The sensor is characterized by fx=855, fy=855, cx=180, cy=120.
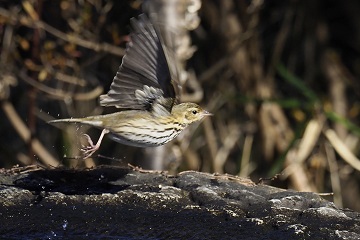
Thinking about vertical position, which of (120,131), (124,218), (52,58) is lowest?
(124,218)

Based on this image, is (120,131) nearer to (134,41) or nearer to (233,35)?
(134,41)

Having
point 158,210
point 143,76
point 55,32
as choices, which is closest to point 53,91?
point 55,32

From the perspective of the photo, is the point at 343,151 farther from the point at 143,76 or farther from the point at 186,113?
the point at 143,76

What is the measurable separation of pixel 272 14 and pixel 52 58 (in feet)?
9.94

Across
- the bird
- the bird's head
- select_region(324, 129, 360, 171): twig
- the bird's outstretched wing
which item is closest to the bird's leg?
the bird

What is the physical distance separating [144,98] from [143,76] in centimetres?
20

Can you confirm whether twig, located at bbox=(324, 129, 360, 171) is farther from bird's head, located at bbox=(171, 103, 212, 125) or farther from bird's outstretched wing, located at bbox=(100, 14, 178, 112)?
bird's outstretched wing, located at bbox=(100, 14, 178, 112)

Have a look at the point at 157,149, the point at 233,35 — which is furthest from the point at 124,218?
the point at 233,35

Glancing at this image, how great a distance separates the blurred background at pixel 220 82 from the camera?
23.1 feet

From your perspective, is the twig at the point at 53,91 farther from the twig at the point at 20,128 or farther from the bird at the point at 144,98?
the bird at the point at 144,98

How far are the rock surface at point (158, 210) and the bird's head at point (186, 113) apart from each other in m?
0.94

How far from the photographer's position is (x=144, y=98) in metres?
4.82

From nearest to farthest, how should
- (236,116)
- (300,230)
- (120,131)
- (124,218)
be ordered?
(300,230)
(124,218)
(120,131)
(236,116)

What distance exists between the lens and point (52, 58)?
702cm
